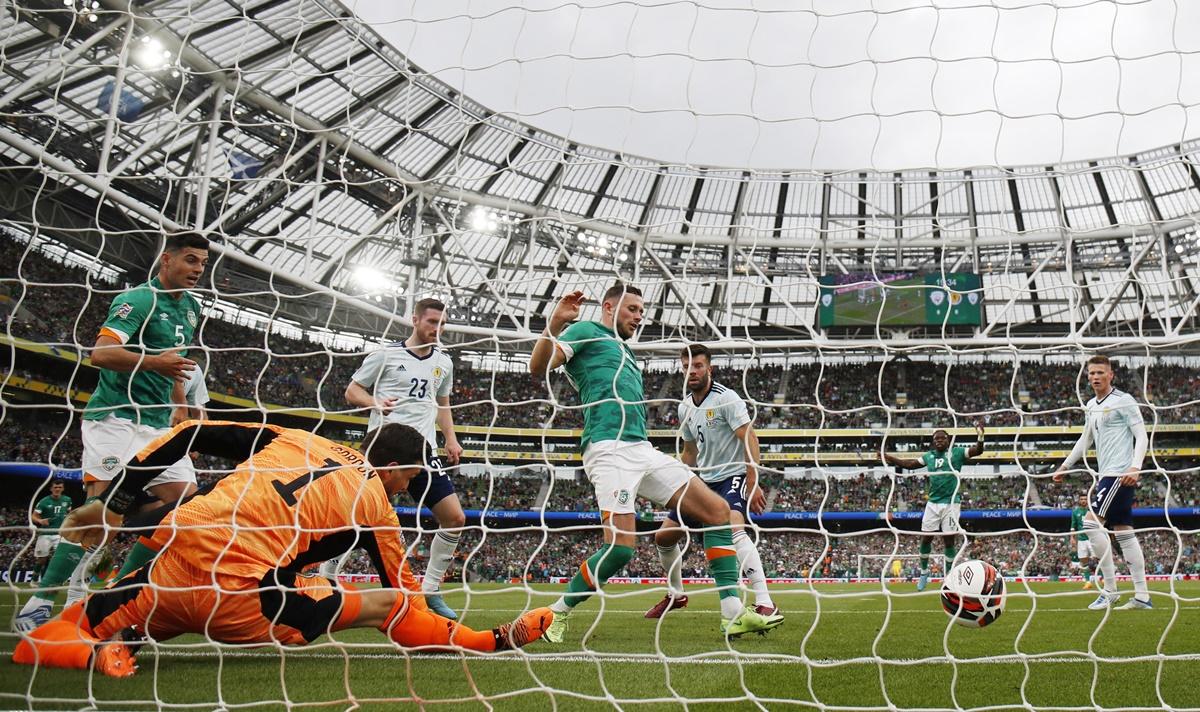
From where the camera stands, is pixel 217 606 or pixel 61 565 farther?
pixel 61 565

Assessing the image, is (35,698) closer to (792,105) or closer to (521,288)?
(792,105)

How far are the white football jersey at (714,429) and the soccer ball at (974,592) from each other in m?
1.74

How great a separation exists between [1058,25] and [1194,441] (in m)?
24.6

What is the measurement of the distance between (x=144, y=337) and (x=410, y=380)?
70.3 inches

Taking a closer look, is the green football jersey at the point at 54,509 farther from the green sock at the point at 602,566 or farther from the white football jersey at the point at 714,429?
the green sock at the point at 602,566

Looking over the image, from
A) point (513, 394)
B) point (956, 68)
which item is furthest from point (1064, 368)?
point (956, 68)

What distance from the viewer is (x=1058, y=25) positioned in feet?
13.7

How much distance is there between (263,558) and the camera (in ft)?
10.4

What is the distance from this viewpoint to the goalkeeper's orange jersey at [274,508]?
10.3 ft

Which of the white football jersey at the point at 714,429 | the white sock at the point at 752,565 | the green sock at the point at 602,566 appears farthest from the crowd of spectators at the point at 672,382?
the green sock at the point at 602,566

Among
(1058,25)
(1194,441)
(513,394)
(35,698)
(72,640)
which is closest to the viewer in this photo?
(35,698)

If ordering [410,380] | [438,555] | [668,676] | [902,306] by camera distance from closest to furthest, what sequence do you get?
[668,676] → [438,555] → [410,380] → [902,306]

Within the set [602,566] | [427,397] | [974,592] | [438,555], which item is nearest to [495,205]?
[427,397]

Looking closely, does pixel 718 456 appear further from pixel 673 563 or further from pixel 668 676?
pixel 668 676
